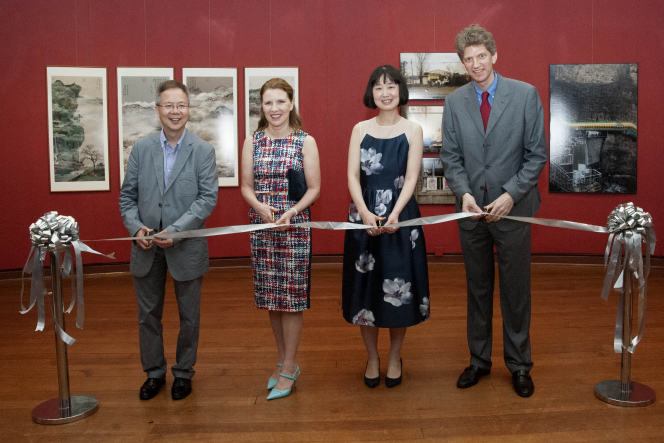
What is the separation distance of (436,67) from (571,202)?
2.38 metres

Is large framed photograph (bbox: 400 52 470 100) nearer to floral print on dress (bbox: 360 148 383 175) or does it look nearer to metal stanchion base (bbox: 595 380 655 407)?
floral print on dress (bbox: 360 148 383 175)

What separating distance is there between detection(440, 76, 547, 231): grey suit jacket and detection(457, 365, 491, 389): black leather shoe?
2.77ft

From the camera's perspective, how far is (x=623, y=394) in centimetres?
306

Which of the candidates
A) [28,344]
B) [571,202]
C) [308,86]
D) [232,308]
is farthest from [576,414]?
[308,86]

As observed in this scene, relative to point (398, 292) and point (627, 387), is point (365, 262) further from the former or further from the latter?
point (627, 387)

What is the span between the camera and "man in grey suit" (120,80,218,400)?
313 centimetres

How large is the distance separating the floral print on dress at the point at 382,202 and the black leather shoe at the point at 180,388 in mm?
1438

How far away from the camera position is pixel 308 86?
714 cm

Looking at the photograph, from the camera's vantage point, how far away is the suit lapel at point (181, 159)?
3133mm

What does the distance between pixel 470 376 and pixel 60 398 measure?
87.5 inches

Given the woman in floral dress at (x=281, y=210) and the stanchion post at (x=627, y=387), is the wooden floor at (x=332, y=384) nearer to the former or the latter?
the stanchion post at (x=627, y=387)

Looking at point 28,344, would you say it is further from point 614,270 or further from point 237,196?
point 614,270

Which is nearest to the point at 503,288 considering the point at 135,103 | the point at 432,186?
the point at 432,186

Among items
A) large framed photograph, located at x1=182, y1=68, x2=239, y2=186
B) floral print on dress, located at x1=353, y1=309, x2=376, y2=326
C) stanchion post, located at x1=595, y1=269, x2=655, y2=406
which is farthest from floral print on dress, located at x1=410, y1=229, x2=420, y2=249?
large framed photograph, located at x1=182, y1=68, x2=239, y2=186
